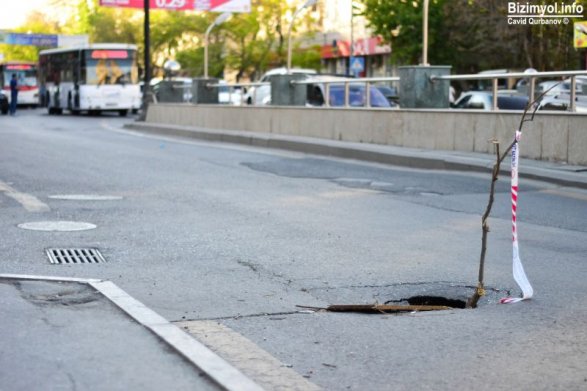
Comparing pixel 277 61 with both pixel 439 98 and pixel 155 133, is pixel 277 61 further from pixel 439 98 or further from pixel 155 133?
pixel 439 98

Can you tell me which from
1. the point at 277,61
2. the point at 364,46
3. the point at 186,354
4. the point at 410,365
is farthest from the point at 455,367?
the point at 277,61

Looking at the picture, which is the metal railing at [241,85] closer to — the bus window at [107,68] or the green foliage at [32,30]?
the bus window at [107,68]

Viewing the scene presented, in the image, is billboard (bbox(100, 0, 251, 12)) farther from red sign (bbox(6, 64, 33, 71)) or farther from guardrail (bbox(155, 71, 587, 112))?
red sign (bbox(6, 64, 33, 71))

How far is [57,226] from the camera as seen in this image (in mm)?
10883

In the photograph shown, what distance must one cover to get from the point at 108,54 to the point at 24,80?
2341cm

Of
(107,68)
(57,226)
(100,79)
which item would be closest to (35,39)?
(107,68)

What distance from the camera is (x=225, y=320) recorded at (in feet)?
22.2

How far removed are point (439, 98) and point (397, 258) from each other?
1365 centimetres

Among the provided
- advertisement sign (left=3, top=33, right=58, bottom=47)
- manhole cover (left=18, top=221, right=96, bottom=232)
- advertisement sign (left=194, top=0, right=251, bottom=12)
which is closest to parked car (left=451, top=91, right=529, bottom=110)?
manhole cover (left=18, top=221, right=96, bottom=232)

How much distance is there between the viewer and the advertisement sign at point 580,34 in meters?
29.9

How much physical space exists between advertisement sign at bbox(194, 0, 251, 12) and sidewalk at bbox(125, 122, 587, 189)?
22.9m

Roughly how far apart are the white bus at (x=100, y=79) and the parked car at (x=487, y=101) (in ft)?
101

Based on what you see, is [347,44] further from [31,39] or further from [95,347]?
[95,347]

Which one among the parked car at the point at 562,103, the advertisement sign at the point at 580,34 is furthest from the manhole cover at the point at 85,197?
the advertisement sign at the point at 580,34
